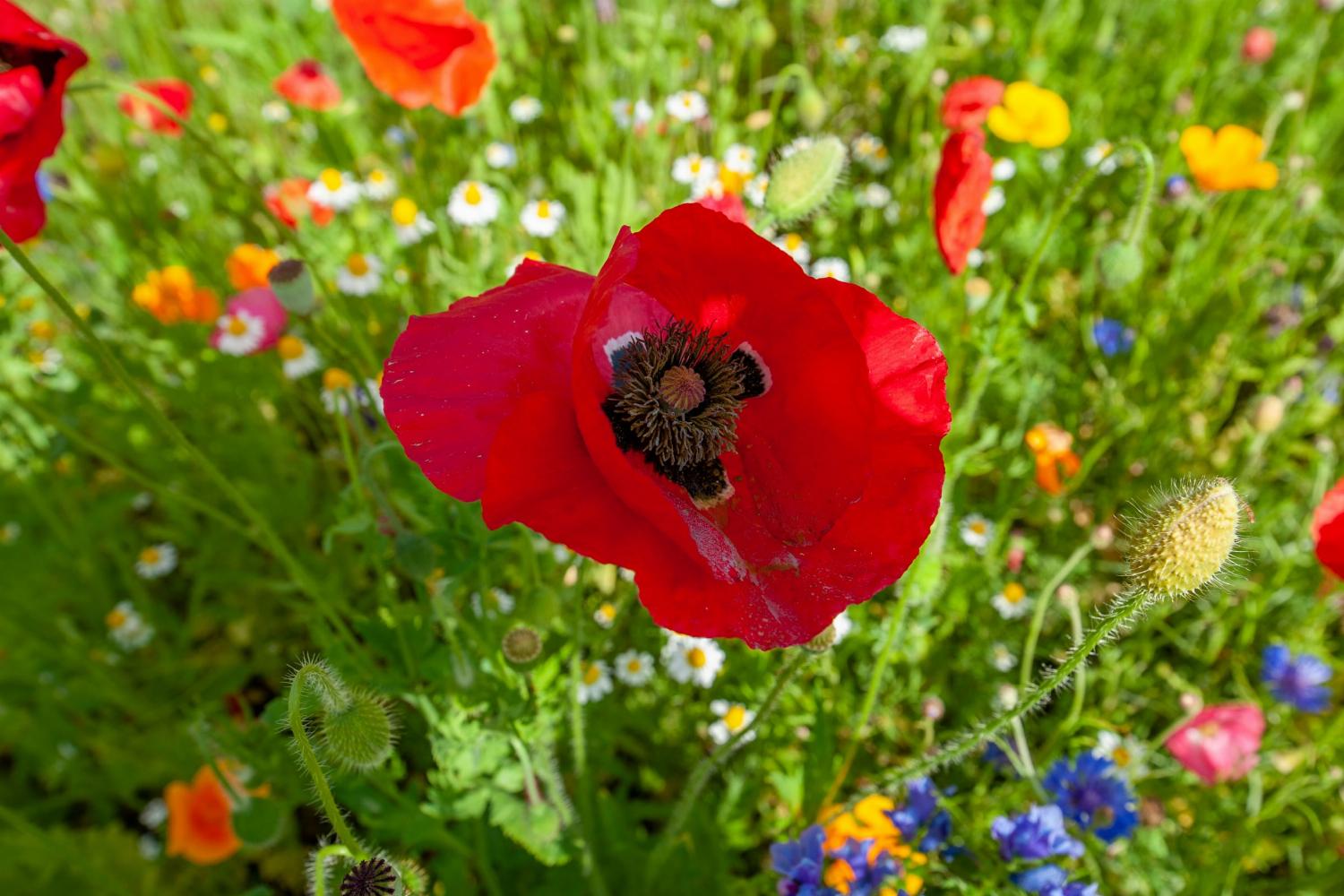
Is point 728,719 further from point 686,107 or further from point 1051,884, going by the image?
point 686,107

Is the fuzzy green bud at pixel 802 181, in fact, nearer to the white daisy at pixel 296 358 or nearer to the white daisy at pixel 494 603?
the white daisy at pixel 494 603

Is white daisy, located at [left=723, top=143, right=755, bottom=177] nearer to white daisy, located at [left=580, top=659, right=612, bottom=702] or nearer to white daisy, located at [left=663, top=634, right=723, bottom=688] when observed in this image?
white daisy, located at [left=663, top=634, right=723, bottom=688]

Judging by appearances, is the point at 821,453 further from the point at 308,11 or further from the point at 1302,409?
the point at 308,11

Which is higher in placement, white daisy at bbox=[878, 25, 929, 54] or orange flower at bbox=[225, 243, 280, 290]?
white daisy at bbox=[878, 25, 929, 54]

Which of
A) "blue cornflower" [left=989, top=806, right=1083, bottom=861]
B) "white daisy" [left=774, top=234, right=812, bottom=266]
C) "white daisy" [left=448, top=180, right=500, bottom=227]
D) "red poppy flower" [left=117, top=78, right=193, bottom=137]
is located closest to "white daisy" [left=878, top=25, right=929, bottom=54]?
"white daisy" [left=774, top=234, right=812, bottom=266]

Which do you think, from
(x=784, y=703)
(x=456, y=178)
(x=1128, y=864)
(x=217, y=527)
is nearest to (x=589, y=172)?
(x=456, y=178)

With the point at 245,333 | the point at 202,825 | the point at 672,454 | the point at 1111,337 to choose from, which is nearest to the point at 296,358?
the point at 245,333
